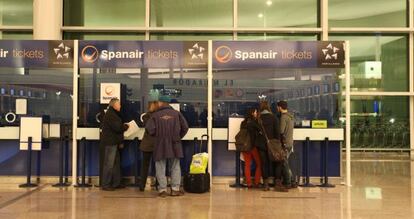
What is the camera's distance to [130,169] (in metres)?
8.66

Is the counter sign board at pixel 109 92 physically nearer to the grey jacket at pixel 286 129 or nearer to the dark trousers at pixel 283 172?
the grey jacket at pixel 286 129

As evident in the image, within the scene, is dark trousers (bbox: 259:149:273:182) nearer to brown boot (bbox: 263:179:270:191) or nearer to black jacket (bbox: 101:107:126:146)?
brown boot (bbox: 263:179:270:191)

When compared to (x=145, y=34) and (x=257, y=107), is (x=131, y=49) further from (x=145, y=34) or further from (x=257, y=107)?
(x=145, y=34)

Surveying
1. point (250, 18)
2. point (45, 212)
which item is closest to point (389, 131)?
point (250, 18)

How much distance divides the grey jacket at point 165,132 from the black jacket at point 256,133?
4.01ft

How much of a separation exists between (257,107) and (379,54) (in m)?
6.50

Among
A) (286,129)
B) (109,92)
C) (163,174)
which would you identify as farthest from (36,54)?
(286,129)

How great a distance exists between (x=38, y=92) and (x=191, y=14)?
18.3ft

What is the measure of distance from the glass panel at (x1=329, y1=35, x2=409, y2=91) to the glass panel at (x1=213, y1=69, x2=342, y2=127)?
4.94 metres

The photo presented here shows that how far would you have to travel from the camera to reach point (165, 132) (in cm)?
750

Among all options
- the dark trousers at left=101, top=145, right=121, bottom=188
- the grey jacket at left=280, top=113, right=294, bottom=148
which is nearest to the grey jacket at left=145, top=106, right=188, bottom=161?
the dark trousers at left=101, top=145, right=121, bottom=188

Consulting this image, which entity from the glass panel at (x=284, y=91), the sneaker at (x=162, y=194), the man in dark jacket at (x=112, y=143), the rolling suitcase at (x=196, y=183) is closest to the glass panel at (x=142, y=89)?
the glass panel at (x=284, y=91)

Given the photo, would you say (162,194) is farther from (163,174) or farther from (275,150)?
(275,150)

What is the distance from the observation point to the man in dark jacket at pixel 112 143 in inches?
314
